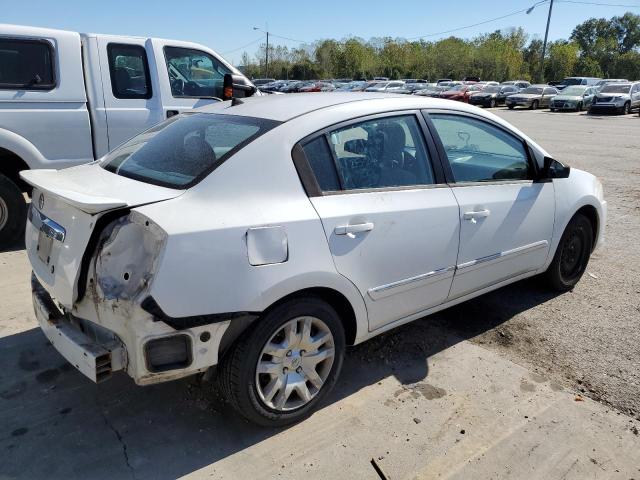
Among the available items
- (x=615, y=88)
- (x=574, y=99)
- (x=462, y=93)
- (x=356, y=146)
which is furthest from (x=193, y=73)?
(x=462, y=93)

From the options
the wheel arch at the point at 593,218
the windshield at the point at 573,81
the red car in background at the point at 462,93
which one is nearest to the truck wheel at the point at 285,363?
the wheel arch at the point at 593,218

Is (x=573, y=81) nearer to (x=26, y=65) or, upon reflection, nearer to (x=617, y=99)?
(x=617, y=99)

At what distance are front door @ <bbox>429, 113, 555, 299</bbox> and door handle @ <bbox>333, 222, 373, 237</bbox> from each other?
2.64 feet

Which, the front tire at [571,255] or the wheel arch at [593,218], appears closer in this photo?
the front tire at [571,255]

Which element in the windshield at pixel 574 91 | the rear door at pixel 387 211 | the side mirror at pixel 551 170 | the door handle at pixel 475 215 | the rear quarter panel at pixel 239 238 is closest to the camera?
the rear quarter panel at pixel 239 238

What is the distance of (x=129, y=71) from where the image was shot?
5.99 m

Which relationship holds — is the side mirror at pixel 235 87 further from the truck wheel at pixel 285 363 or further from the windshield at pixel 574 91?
the windshield at pixel 574 91

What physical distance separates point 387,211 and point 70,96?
13.7 ft

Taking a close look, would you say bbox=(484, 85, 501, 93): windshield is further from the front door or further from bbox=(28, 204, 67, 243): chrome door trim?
bbox=(28, 204, 67, 243): chrome door trim

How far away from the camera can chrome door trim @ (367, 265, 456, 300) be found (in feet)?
9.85

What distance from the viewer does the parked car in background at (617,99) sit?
2984 cm

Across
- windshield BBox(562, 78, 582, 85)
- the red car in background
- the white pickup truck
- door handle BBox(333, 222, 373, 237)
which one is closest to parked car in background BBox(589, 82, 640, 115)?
the red car in background

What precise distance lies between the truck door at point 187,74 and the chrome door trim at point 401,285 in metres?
3.88

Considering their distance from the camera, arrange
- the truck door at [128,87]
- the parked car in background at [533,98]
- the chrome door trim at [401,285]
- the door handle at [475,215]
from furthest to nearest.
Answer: the parked car in background at [533,98] < the truck door at [128,87] < the door handle at [475,215] < the chrome door trim at [401,285]
